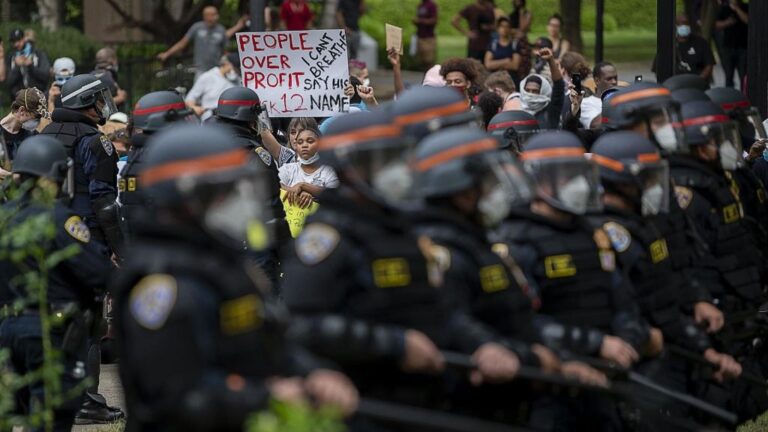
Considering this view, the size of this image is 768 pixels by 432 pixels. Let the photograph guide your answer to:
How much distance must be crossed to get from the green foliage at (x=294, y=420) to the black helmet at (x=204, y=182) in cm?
70

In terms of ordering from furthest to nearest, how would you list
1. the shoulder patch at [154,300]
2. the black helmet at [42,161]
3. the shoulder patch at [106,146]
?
the shoulder patch at [106,146] → the black helmet at [42,161] → the shoulder patch at [154,300]

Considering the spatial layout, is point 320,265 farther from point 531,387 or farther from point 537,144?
point 537,144

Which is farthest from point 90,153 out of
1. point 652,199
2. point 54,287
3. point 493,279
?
point 493,279

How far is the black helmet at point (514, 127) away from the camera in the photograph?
10594 mm

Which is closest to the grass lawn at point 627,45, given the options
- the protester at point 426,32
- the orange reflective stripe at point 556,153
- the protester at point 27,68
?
the protester at point 426,32

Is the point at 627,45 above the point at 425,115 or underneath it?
underneath

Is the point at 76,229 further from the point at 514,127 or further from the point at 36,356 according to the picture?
the point at 514,127

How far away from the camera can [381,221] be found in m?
5.97

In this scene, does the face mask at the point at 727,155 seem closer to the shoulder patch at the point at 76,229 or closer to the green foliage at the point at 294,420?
the shoulder patch at the point at 76,229

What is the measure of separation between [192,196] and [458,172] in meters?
1.67

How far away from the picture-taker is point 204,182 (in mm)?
4961

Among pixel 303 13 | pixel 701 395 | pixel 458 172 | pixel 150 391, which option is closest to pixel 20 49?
pixel 303 13

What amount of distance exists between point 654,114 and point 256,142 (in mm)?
3237

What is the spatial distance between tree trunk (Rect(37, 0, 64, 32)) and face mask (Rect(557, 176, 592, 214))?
18695 millimetres
